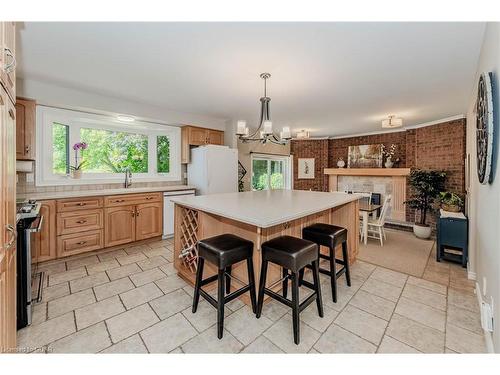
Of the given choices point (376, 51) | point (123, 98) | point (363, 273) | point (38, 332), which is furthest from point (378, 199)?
point (38, 332)

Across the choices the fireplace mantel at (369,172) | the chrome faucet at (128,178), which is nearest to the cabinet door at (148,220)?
the chrome faucet at (128,178)

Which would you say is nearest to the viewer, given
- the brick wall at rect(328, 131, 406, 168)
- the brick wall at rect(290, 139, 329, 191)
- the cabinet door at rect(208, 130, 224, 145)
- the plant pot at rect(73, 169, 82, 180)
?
the plant pot at rect(73, 169, 82, 180)

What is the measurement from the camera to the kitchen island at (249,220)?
66.9 inches

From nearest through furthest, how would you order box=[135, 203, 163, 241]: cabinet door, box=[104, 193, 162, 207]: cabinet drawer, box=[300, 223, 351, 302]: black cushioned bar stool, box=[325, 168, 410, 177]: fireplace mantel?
box=[300, 223, 351, 302]: black cushioned bar stool, box=[104, 193, 162, 207]: cabinet drawer, box=[135, 203, 163, 241]: cabinet door, box=[325, 168, 410, 177]: fireplace mantel

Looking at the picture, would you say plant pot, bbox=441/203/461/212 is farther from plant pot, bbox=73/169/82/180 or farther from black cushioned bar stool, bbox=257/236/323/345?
plant pot, bbox=73/169/82/180

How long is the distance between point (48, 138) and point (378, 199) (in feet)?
20.8

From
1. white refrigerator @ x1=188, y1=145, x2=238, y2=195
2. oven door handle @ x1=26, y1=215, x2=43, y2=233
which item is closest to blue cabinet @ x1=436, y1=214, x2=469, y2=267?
white refrigerator @ x1=188, y1=145, x2=238, y2=195

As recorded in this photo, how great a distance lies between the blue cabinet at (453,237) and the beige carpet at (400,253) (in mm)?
Result: 259

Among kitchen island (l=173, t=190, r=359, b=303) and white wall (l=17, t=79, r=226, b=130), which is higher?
white wall (l=17, t=79, r=226, b=130)

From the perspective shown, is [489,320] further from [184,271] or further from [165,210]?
[165,210]

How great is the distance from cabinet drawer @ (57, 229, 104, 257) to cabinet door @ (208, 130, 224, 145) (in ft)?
8.24

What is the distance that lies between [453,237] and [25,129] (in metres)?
5.52

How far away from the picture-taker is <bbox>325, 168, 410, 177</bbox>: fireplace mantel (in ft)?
16.8

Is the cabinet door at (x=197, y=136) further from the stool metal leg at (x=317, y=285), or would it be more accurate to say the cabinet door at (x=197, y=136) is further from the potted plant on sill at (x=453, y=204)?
the potted plant on sill at (x=453, y=204)
